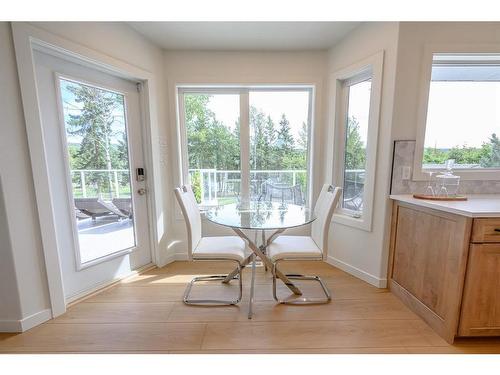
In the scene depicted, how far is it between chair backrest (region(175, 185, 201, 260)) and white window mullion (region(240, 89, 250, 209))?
739 mm

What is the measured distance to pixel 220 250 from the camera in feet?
5.87

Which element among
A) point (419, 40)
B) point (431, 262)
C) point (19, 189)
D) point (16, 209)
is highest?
point (419, 40)

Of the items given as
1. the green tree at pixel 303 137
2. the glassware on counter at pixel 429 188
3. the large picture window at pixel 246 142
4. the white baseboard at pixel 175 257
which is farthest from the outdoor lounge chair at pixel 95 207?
the glassware on counter at pixel 429 188

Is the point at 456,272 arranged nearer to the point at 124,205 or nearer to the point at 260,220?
the point at 260,220

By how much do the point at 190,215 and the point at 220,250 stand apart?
38cm

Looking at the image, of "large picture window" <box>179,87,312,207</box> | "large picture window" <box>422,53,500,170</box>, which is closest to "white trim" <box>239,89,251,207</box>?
"large picture window" <box>179,87,312,207</box>

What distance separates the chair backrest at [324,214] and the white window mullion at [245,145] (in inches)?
35.4

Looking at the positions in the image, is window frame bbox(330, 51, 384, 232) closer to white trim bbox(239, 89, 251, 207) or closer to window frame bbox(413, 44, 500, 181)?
window frame bbox(413, 44, 500, 181)

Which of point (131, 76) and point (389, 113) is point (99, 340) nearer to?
point (131, 76)

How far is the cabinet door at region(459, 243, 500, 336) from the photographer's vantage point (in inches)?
50.7

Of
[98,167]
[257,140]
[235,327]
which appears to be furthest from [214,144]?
[235,327]

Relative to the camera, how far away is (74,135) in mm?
1818

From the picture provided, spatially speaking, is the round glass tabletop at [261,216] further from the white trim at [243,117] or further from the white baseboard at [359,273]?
the white baseboard at [359,273]
